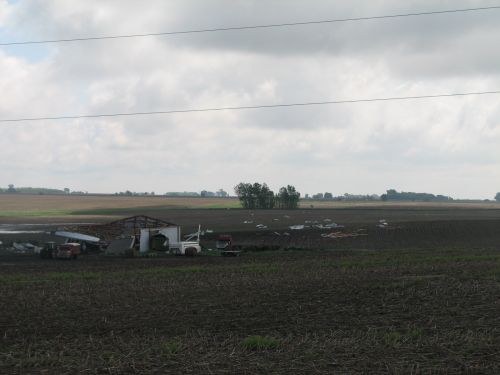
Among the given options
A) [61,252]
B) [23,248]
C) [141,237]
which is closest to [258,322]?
[61,252]

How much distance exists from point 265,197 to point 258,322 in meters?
170

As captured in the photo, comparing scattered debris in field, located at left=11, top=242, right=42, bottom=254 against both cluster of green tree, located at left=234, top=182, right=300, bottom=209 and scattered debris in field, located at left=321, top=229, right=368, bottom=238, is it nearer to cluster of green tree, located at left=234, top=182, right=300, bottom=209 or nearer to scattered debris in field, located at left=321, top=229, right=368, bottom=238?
scattered debris in field, located at left=321, top=229, right=368, bottom=238

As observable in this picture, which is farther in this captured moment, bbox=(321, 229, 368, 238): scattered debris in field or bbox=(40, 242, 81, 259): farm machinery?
bbox=(321, 229, 368, 238): scattered debris in field

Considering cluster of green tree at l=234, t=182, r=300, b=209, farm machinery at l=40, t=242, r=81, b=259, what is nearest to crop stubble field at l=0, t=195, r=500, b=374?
farm machinery at l=40, t=242, r=81, b=259

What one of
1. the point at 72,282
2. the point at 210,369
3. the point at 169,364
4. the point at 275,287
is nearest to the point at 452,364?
the point at 210,369

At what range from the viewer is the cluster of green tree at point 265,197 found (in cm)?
18688

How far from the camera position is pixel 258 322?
18391 millimetres

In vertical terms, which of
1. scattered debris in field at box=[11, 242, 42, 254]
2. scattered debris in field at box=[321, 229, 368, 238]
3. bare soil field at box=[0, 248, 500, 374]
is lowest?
scattered debris in field at box=[11, 242, 42, 254]

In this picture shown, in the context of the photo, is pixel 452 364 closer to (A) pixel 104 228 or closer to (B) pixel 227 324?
(B) pixel 227 324

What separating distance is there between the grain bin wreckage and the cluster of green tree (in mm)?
118384

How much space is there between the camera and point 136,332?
17.6 meters

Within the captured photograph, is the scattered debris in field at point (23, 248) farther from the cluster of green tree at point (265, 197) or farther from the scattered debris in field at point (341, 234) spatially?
the cluster of green tree at point (265, 197)

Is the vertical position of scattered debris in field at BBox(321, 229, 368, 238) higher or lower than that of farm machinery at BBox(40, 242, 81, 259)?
higher

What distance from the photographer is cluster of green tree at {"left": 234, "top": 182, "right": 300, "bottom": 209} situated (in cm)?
18688
